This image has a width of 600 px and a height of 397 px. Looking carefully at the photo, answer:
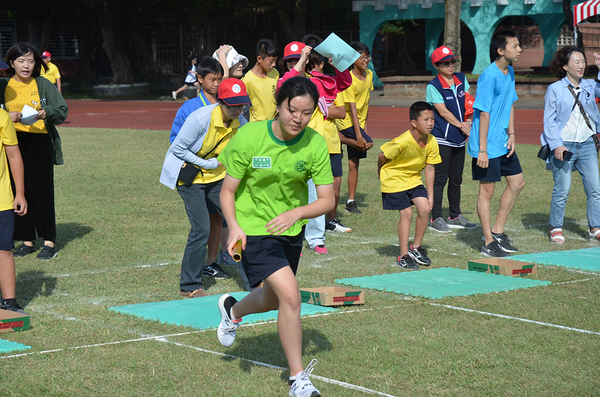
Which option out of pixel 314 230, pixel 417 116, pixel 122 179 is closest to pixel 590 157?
pixel 417 116

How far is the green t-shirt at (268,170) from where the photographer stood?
14.5 feet

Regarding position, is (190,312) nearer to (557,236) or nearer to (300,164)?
(300,164)

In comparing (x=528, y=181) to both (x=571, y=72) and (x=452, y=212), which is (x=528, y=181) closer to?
(x=452, y=212)

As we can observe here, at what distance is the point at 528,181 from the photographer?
12.7 meters

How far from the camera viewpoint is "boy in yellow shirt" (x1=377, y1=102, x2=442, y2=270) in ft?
25.0

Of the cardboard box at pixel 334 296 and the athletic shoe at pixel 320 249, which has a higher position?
the cardboard box at pixel 334 296

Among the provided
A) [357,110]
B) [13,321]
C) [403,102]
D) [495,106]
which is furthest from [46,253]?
[403,102]

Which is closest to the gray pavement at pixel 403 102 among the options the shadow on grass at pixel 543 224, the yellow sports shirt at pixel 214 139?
the shadow on grass at pixel 543 224

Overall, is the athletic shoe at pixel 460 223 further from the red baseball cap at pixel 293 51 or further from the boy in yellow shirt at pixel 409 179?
the red baseball cap at pixel 293 51

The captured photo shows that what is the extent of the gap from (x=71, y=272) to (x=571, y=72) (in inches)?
226

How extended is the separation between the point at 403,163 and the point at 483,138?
3.05ft

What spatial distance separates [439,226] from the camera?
9.41 meters

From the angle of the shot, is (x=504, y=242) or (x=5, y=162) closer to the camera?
(x=5, y=162)

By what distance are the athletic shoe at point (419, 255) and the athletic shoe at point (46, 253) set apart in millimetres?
3685
